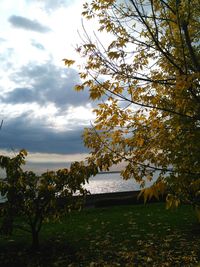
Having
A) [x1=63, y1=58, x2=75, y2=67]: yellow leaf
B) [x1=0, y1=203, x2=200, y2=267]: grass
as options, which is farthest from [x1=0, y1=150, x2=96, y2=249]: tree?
[x1=63, y1=58, x2=75, y2=67]: yellow leaf

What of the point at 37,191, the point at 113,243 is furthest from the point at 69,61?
the point at 113,243

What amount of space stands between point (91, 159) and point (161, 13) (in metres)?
3.46

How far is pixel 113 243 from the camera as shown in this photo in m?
11.2

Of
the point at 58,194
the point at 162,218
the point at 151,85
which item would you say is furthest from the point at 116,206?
the point at 151,85

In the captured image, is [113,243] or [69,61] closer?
[69,61]

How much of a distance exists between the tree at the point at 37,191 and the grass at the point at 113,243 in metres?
0.89

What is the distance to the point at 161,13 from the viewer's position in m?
7.57

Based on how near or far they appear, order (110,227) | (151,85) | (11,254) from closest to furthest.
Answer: (151,85), (11,254), (110,227)

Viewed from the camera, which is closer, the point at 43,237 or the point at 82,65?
the point at 82,65

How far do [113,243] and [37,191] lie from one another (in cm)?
293

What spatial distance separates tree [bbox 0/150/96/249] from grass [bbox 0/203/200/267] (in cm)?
89

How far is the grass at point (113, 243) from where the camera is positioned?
30.8 feet

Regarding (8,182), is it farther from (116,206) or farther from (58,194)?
(116,206)

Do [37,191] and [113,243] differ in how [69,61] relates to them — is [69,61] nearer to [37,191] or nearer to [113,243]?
[37,191]
